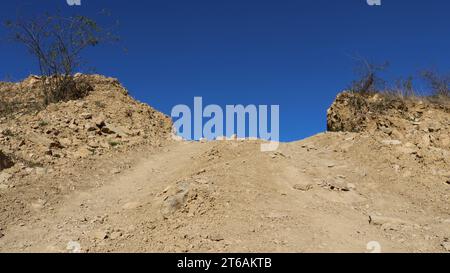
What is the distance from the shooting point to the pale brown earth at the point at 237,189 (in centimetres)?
616

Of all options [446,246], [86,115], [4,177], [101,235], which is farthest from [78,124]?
[446,246]

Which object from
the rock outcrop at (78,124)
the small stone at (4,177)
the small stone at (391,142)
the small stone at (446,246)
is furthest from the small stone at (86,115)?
the small stone at (446,246)

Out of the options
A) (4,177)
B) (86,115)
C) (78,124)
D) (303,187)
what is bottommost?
(303,187)

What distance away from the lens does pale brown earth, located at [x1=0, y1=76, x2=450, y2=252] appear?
616cm

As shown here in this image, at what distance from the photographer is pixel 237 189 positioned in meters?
7.45

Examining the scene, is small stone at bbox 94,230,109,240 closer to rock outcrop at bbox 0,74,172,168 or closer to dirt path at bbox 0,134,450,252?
dirt path at bbox 0,134,450,252

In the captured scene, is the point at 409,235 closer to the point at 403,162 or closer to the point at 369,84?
the point at 403,162

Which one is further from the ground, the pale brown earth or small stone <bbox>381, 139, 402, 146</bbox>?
small stone <bbox>381, 139, 402, 146</bbox>

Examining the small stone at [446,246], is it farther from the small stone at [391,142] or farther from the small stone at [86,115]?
the small stone at [86,115]

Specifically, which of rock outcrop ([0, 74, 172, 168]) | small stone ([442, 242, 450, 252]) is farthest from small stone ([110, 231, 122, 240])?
small stone ([442, 242, 450, 252])

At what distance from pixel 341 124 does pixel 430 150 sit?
3369mm

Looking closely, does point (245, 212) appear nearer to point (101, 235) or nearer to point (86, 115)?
point (101, 235)

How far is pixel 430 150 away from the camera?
989cm
